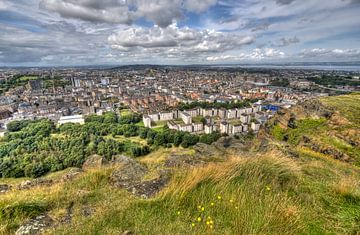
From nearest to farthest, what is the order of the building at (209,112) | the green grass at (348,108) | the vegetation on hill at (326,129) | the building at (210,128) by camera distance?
the vegetation on hill at (326,129) → the green grass at (348,108) → the building at (210,128) → the building at (209,112)

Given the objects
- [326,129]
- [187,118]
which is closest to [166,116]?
[187,118]

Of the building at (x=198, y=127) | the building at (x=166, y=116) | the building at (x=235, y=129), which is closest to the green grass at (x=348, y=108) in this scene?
the building at (x=235, y=129)

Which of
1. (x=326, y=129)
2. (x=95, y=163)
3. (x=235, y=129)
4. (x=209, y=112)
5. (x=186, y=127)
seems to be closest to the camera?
(x=95, y=163)

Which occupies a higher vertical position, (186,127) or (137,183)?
(137,183)

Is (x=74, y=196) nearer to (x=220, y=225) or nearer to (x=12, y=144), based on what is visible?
(x=220, y=225)

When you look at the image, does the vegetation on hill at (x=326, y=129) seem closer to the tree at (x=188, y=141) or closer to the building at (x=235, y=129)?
the tree at (x=188, y=141)

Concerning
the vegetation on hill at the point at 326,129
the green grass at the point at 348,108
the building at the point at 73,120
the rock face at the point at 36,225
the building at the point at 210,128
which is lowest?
the building at the point at 210,128

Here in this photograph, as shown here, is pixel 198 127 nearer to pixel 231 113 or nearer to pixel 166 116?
pixel 166 116

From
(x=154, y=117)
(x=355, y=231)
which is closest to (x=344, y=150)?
(x=355, y=231)
